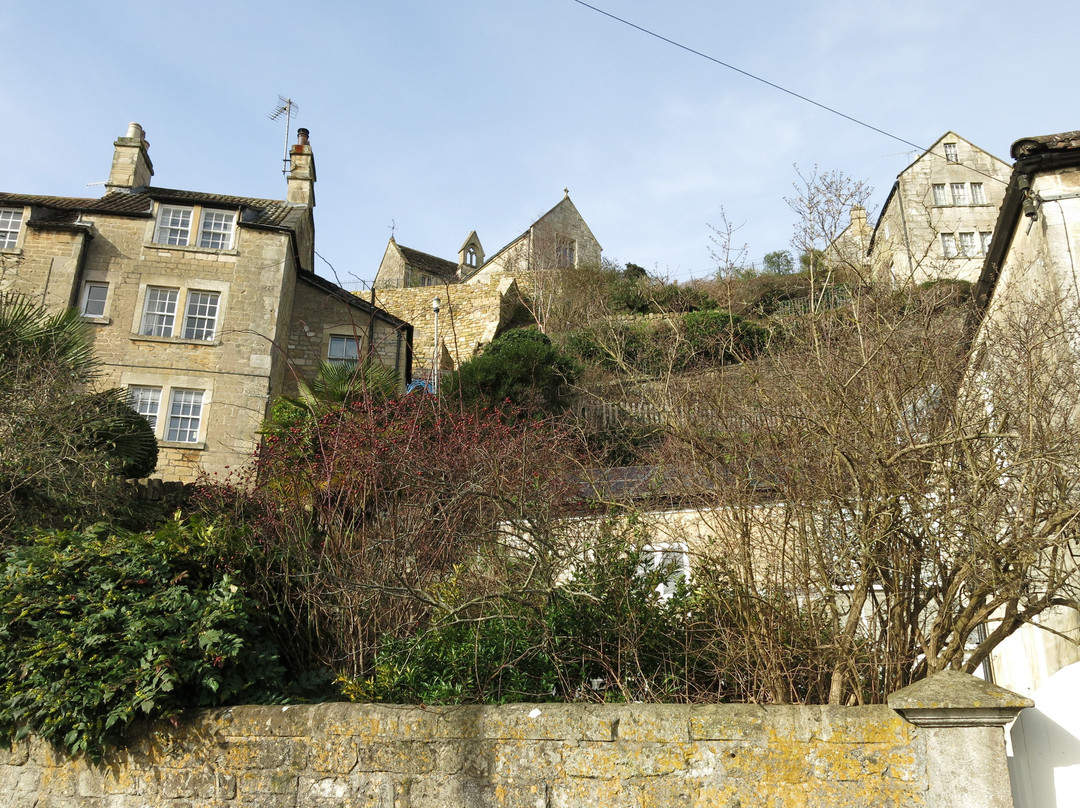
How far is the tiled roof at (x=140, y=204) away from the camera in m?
21.5

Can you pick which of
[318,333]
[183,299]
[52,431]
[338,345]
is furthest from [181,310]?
[52,431]

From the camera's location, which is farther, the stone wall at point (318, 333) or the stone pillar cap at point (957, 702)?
the stone wall at point (318, 333)

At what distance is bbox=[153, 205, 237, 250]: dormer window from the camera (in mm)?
21906

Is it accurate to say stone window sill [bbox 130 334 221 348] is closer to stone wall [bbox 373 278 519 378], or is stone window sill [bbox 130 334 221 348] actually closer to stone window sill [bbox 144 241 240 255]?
stone window sill [bbox 144 241 240 255]

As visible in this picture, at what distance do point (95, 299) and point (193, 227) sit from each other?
3.08 meters

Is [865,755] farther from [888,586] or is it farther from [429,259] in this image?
[429,259]

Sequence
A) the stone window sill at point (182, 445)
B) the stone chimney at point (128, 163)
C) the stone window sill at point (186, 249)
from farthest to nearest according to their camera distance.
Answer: the stone chimney at point (128, 163) < the stone window sill at point (186, 249) < the stone window sill at point (182, 445)

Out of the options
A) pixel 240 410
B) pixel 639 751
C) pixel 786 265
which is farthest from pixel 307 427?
pixel 786 265

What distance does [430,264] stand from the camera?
53000 mm

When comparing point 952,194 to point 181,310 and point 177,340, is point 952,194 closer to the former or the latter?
point 181,310

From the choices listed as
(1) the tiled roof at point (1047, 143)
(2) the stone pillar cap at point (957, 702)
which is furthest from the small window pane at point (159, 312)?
(2) the stone pillar cap at point (957, 702)

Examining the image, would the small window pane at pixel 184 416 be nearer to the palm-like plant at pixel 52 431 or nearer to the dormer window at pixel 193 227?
the dormer window at pixel 193 227

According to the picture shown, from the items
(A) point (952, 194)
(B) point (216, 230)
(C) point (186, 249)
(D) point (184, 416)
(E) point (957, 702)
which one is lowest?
(E) point (957, 702)

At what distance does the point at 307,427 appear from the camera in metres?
10.2
